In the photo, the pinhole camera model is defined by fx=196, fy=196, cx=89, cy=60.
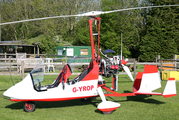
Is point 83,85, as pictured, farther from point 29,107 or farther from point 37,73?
point 29,107

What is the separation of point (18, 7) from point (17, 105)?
154 feet

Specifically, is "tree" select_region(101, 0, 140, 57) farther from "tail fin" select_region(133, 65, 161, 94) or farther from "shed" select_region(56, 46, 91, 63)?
"tail fin" select_region(133, 65, 161, 94)

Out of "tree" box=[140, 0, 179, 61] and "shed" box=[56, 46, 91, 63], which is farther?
"tree" box=[140, 0, 179, 61]

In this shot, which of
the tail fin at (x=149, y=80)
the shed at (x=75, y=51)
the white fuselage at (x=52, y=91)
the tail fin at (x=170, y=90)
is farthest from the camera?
the shed at (x=75, y=51)

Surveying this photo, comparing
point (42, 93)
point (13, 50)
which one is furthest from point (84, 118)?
point (13, 50)

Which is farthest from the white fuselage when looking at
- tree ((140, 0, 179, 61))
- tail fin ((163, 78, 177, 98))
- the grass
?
tree ((140, 0, 179, 61))

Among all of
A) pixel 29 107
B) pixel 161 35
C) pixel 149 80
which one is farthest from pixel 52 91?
pixel 161 35

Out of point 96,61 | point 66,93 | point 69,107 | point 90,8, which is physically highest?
point 90,8

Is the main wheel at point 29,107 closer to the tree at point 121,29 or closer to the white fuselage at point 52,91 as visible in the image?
the white fuselage at point 52,91

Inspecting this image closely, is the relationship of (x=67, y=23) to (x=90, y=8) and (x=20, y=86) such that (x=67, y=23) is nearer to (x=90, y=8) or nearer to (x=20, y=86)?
(x=90, y=8)

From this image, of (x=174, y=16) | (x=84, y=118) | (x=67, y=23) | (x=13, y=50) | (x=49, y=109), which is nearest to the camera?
(x=84, y=118)

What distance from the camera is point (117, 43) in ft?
111

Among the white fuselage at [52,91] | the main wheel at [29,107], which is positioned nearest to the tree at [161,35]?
the white fuselage at [52,91]

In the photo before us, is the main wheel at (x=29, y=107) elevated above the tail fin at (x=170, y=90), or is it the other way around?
the tail fin at (x=170, y=90)
